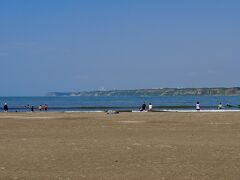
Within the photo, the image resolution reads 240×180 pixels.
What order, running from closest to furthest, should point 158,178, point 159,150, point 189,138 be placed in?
point 158,178 → point 159,150 → point 189,138

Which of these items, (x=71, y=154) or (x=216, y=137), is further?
(x=216, y=137)

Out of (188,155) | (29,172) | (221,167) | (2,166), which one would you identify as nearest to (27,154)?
(2,166)

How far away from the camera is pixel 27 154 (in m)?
15.3

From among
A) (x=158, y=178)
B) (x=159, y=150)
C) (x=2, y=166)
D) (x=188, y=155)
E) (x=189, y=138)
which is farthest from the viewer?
(x=189, y=138)

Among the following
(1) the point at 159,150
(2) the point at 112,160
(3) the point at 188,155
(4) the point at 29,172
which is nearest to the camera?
(4) the point at 29,172

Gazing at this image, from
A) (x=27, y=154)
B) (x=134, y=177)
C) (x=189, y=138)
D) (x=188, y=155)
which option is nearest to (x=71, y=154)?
(x=27, y=154)

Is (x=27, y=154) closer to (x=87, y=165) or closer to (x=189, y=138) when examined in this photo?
(x=87, y=165)

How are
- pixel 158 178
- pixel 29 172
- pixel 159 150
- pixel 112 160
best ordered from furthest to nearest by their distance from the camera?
pixel 159 150
pixel 112 160
pixel 29 172
pixel 158 178

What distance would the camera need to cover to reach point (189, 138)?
67.3ft

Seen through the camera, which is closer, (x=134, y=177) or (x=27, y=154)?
(x=134, y=177)

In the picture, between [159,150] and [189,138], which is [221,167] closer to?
[159,150]

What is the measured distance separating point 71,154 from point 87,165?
2.39 metres

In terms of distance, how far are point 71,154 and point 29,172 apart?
334cm

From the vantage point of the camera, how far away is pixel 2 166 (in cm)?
1293
